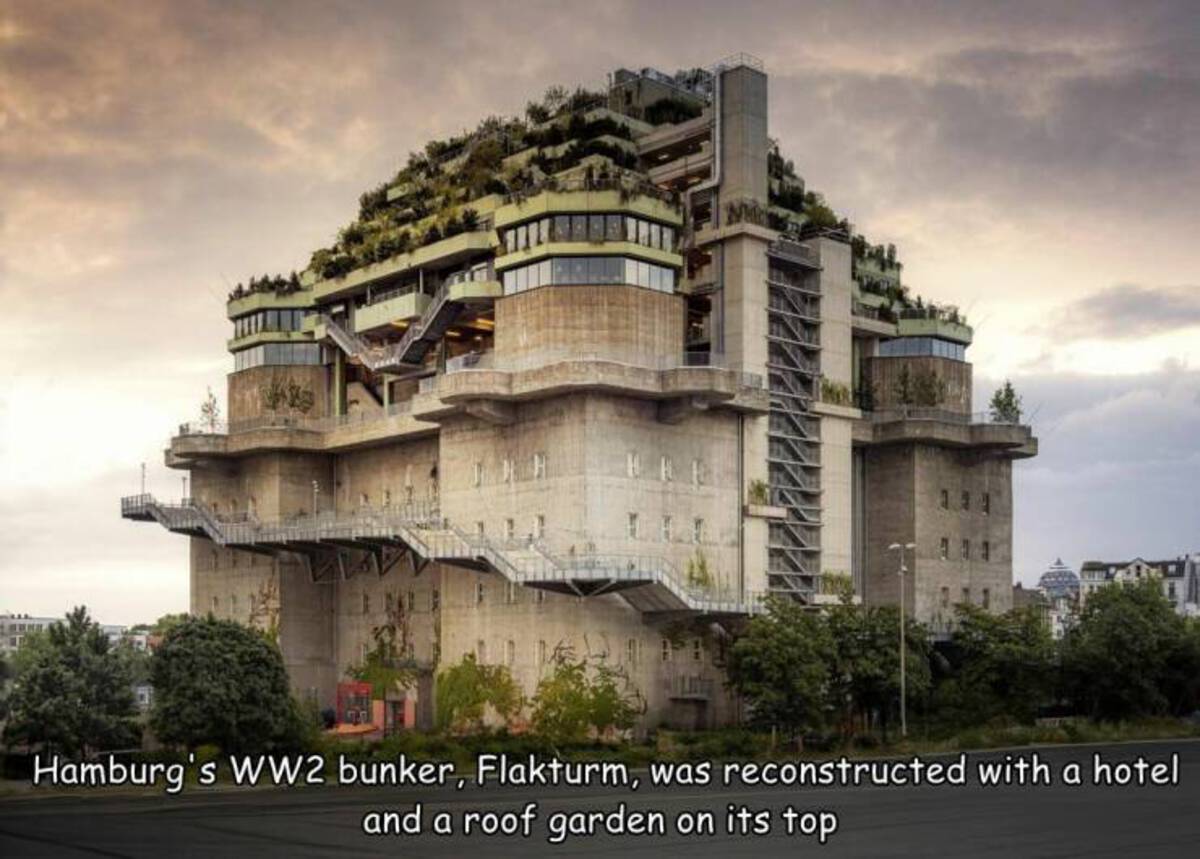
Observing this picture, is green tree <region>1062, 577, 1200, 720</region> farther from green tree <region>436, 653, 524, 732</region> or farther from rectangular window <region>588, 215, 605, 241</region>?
rectangular window <region>588, 215, 605, 241</region>

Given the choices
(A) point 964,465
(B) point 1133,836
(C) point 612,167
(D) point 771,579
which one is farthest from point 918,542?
(B) point 1133,836

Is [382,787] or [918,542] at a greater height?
[918,542]

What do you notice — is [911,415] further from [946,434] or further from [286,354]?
[286,354]

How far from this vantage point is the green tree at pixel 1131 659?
346ft

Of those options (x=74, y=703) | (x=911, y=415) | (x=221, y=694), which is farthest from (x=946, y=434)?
(x=74, y=703)

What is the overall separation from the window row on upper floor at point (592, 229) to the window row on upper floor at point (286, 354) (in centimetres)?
3025

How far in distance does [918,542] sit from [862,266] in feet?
72.3

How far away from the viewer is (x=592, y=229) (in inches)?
4035

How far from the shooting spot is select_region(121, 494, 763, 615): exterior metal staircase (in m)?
95.7

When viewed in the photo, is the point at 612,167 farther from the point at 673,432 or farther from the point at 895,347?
the point at 895,347

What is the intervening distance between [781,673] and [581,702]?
40.5 ft

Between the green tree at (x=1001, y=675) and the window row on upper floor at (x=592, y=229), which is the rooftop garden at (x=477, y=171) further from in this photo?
the green tree at (x=1001, y=675)

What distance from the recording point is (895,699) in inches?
4072
